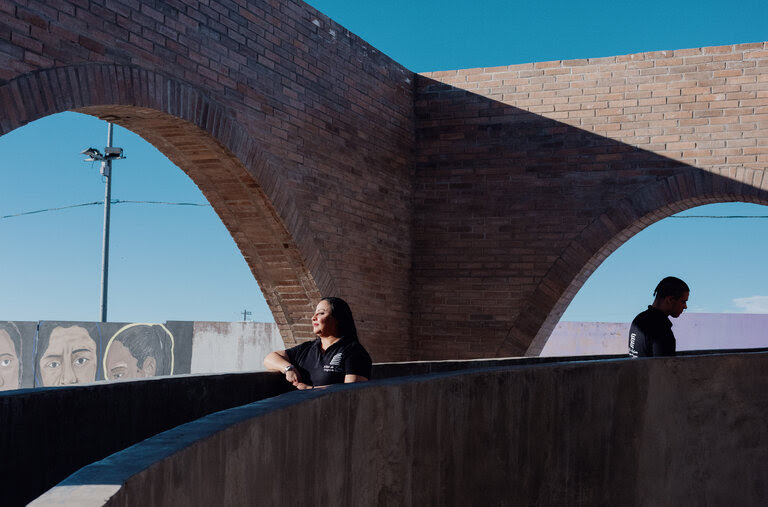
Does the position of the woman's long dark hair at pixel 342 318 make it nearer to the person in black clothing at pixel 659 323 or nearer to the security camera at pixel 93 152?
the person in black clothing at pixel 659 323

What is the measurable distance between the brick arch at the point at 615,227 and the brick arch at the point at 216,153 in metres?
2.59

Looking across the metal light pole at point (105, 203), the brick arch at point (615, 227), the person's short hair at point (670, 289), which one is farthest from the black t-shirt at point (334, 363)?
the metal light pole at point (105, 203)

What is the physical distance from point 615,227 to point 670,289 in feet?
17.2

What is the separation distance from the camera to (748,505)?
4836 mm

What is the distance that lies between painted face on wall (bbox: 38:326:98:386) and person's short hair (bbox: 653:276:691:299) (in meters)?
14.6

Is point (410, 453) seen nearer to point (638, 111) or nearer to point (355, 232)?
point (355, 232)

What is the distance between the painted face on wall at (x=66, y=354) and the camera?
1759 cm

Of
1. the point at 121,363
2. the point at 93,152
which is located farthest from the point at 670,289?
the point at 93,152

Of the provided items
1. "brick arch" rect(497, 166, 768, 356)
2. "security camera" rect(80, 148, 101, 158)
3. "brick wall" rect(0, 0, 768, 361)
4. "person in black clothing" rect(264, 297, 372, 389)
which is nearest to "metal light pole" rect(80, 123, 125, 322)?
"security camera" rect(80, 148, 101, 158)

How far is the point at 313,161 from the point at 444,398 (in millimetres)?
6214

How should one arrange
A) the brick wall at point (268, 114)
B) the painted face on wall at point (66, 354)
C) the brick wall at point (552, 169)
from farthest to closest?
the painted face on wall at point (66, 354), the brick wall at point (552, 169), the brick wall at point (268, 114)

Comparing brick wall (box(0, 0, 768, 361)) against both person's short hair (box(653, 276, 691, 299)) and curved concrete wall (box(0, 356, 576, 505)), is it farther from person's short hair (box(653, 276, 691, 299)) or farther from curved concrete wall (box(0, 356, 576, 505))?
person's short hair (box(653, 276, 691, 299))

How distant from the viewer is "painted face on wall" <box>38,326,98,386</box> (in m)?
17.6

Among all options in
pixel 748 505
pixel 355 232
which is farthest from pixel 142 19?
pixel 748 505
